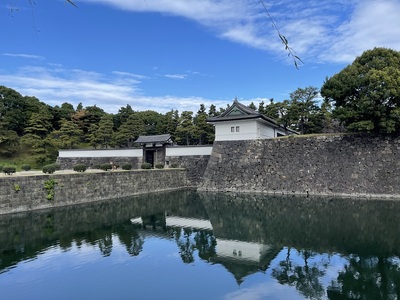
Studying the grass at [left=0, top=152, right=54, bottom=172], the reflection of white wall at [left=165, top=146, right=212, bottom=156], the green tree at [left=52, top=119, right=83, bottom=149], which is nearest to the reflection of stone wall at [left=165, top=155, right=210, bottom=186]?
the reflection of white wall at [left=165, top=146, right=212, bottom=156]

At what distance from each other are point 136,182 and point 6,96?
1997 centimetres

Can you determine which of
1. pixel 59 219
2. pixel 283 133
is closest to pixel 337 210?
pixel 59 219

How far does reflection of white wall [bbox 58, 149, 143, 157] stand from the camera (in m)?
27.4

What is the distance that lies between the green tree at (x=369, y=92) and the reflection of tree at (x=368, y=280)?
12162 millimetres

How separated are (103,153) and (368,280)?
987 inches

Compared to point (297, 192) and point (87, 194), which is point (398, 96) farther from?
point (87, 194)

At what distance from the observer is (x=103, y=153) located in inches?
1106

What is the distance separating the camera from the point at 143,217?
44.3ft

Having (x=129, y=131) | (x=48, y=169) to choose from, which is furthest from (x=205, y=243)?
(x=129, y=131)

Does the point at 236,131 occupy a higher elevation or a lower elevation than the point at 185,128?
lower

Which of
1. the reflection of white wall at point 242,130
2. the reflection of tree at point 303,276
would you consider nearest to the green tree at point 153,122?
the reflection of white wall at point 242,130

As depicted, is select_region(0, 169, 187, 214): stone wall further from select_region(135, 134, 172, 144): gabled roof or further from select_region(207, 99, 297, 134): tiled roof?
select_region(207, 99, 297, 134): tiled roof

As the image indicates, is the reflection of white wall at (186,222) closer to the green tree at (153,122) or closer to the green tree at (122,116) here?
the green tree at (153,122)

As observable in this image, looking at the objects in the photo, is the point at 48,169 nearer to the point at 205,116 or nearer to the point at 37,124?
the point at 37,124
